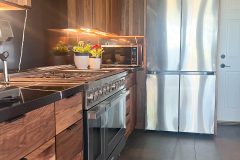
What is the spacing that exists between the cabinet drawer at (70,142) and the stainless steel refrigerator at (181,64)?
2.25 metres

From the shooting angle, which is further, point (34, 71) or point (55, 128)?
point (34, 71)

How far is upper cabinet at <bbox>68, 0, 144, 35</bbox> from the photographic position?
286 centimetres

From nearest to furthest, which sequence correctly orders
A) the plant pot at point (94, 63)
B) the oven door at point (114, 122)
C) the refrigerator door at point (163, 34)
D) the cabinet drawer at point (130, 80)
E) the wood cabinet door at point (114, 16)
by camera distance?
the oven door at point (114, 122)
the plant pot at point (94, 63)
the cabinet drawer at point (130, 80)
the wood cabinet door at point (114, 16)
the refrigerator door at point (163, 34)

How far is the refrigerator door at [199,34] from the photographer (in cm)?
368

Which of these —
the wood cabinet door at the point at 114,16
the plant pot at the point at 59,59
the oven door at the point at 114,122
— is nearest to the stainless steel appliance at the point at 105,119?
the oven door at the point at 114,122

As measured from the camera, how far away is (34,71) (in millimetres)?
2385

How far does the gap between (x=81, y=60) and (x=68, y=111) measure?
156 centimetres

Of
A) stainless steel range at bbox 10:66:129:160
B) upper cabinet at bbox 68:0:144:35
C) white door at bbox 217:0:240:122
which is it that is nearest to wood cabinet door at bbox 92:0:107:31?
upper cabinet at bbox 68:0:144:35

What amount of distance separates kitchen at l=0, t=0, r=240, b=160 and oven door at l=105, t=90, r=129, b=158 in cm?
1

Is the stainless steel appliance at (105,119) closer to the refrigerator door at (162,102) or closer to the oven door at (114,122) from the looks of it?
the oven door at (114,122)

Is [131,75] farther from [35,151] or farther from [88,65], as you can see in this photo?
[35,151]

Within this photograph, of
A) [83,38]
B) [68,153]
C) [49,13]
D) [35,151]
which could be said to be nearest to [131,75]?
[83,38]

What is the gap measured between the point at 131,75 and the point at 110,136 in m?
1.29

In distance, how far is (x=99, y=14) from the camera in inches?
125
